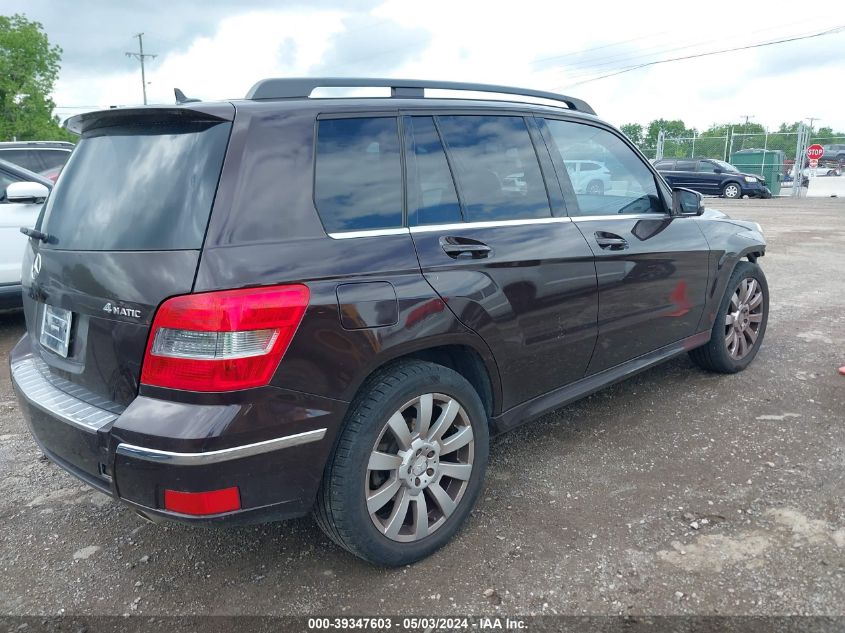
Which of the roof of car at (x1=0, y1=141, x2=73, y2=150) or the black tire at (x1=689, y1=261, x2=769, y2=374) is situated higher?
the roof of car at (x1=0, y1=141, x2=73, y2=150)

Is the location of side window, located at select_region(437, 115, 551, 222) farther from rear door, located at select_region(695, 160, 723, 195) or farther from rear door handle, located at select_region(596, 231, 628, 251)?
rear door, located at select_region(695, 160, 723, 195)

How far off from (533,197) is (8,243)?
4.91m

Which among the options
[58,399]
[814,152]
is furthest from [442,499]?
[814,152]

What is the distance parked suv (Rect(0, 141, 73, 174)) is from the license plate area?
623 centimetres

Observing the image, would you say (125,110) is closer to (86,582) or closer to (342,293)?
(342,293)

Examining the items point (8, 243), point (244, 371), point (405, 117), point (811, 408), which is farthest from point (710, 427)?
point (8, 243)

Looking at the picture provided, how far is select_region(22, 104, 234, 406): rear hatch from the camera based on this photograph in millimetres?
2203

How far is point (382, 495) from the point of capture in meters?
2.53

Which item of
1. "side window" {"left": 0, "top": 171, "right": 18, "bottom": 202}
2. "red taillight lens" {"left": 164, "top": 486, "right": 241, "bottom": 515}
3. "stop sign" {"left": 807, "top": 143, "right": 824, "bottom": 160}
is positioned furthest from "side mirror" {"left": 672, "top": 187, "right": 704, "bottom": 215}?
"stop sign" {"left": 807, "top": 143, "right": 824, "bottom": 160}

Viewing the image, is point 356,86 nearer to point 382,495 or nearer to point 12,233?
point 382,495

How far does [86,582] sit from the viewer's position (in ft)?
8.63

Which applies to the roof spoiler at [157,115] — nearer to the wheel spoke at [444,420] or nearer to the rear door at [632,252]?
the wheel spoke at [444,420]

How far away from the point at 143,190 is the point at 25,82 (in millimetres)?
58784

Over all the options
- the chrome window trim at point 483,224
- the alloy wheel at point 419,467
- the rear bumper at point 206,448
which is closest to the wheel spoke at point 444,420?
the alloy wheel at point 419,467
